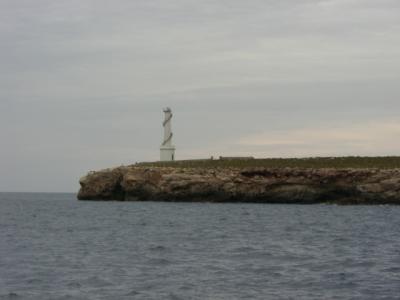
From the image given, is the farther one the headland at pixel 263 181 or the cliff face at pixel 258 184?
the headland at pixel 263 181

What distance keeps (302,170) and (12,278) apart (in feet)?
193

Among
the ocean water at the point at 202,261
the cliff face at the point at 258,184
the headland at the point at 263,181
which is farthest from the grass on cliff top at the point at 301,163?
the ocean water at the point at 202,261

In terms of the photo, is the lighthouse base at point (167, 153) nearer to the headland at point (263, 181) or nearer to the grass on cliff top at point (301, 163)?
the grass on cliff top at point (301, 163)

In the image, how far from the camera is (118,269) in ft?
91.5

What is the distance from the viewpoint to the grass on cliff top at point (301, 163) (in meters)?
85.1

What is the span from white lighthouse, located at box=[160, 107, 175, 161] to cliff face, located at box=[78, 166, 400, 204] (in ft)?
44.8

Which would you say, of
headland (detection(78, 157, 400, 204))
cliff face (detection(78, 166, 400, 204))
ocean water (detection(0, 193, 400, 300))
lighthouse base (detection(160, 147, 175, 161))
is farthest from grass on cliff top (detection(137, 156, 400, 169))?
ocean water (detection(0, 193, 400, 300))

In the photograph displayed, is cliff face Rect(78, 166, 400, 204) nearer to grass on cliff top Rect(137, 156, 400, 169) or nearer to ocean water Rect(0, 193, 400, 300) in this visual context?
grass on cliff top Rect(137, 156, 400, 169)

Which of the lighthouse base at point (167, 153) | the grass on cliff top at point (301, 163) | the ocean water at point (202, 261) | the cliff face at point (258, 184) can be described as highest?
the lighthouse base at point (167, 153)

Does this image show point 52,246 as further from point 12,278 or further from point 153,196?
point 153,196

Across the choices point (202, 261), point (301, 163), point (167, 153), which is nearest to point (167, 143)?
point (167, 153)

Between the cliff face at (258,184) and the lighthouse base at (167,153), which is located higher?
the lighthouse base at (167,153)

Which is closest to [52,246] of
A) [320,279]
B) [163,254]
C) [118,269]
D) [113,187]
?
[163,254]

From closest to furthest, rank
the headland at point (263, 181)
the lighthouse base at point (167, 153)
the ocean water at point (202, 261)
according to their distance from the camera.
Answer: the ocean water at point (202, 261) → the headland at point (263, 181) → the lighthouse base at point (167, 153)
